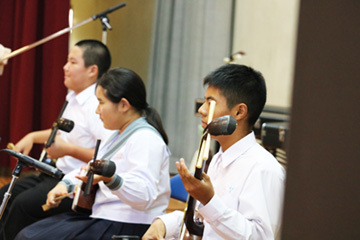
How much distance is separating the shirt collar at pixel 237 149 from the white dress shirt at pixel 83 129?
48.3 inches

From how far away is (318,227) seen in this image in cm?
25

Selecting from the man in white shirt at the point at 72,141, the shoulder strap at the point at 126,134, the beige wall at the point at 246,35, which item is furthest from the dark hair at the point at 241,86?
the beige wall at the point at 246,35

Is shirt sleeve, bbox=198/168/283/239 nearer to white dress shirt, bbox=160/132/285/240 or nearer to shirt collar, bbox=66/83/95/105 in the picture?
white dress shirt, bbox=160/132/285/240

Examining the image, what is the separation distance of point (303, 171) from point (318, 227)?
0.03 metres

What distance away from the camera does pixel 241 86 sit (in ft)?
4.95

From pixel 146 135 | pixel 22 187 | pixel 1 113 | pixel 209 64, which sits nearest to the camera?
pixel 146 135

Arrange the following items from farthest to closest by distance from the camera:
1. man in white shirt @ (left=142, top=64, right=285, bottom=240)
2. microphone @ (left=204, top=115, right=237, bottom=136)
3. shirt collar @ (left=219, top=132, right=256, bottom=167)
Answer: shirt collar @ (left=219, top=132, right=256, bottom=167), man in white shirt @ (left=142, top=64, right=285, bottom=240), microphone @ (left=204, top=115, right=237, bottom=136)

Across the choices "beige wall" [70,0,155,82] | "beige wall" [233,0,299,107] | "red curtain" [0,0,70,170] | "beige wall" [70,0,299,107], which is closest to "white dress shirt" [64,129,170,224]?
"beige wall" [70,0,155,82]

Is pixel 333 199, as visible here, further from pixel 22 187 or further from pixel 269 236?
pixel 22 187

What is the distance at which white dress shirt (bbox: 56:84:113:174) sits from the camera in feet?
8.70

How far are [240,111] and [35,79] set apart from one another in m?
3.22

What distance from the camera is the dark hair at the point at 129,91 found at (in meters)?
2.12

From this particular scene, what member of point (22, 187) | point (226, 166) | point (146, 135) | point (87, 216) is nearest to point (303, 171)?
point (226, 166)

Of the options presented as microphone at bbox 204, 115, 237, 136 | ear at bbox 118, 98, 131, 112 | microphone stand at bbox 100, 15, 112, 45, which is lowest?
ear at bbox 118, 98, 131, 112
